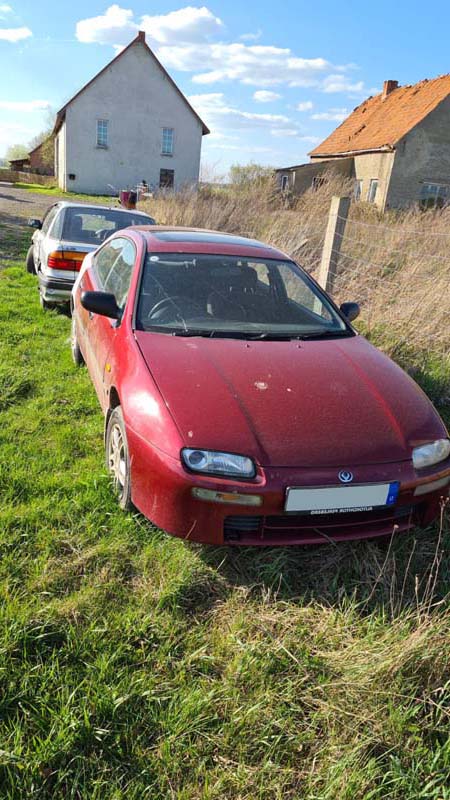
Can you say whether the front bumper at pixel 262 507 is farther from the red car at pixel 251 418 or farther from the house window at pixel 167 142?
the house window at pixel 167 142

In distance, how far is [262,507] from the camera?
8.05 feet

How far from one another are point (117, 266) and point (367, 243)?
4.48m

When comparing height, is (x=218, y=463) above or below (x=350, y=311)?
below

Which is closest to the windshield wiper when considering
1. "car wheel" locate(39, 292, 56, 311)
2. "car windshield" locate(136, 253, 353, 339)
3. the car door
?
"car windshield" locate(136, 253, 353, 339)

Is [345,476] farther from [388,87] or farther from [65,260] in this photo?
[388,87]

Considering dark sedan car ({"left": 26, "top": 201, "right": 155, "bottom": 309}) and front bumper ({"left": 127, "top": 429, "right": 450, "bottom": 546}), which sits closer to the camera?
front bumper ({"left": 127, "top": 429, "right": 450, "bottom": 546})

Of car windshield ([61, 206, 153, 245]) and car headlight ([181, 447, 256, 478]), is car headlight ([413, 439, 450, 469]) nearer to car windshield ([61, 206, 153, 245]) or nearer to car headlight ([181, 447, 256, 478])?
car headlight ([181, 447, 256, 478])

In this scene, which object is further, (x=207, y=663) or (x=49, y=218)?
(x=49, y=218)

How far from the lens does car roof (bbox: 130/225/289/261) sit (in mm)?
4066

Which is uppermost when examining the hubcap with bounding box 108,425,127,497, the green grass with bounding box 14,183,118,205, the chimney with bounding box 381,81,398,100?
the chimney with bounding box 381,81,398,100

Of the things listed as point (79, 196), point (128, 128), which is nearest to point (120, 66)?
point (128, 128)

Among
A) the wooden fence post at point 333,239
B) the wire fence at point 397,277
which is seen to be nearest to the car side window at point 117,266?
the wooden fence post at point 333,239

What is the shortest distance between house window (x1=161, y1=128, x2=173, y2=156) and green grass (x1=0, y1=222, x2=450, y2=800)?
127 ft

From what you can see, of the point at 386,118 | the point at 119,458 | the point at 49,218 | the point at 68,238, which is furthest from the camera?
the point at 386,118
